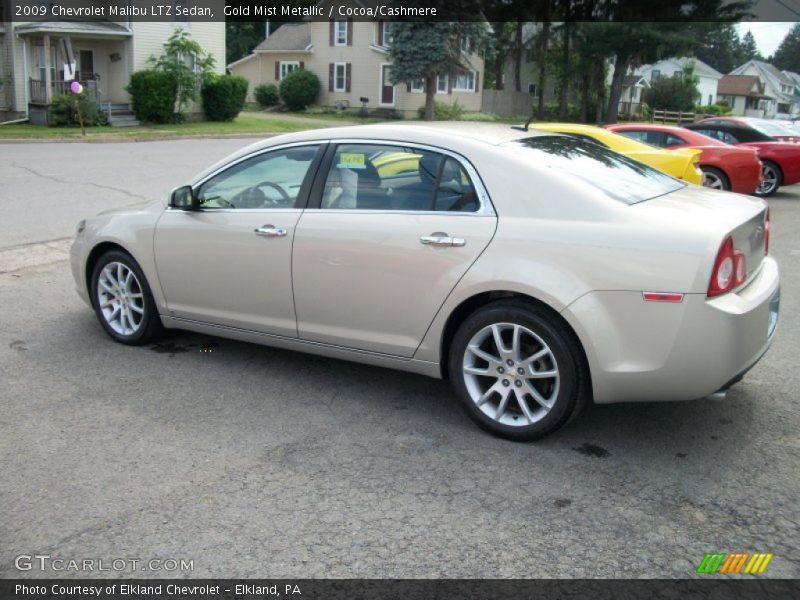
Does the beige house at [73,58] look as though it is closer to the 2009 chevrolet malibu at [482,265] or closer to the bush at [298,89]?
the bush at [298,89]

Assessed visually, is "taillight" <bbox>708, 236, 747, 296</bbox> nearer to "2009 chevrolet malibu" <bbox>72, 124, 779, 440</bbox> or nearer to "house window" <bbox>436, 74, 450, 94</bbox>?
"2009 chevrolet malibu" <bbox>72, 124, 779, 440</bbox>

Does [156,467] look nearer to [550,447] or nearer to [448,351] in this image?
[448,351]

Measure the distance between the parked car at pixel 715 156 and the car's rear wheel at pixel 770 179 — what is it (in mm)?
2342

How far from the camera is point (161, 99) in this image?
3159 cm

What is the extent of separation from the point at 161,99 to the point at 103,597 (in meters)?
31.2

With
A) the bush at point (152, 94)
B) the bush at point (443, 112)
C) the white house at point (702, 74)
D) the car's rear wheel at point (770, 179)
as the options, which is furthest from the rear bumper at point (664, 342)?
the white house at point (702, 74)

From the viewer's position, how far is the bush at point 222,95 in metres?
33.9

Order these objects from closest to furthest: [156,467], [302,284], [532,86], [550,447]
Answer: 1. [156,467]
2. [550,447]
3. [302,284]
4. [532,86]

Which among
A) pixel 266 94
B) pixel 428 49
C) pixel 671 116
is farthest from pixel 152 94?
pixel 671 116

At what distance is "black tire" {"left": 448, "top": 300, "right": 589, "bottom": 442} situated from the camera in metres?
4.03

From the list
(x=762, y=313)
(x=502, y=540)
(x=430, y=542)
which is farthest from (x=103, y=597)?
(x=762, y=313)

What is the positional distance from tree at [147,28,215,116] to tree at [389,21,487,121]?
1098 cm

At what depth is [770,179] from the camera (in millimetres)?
16094

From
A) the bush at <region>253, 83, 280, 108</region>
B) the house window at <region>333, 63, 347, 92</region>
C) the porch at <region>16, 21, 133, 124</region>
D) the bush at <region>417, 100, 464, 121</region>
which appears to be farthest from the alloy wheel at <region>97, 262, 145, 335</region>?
the bush at <region>253, 83, 280, 108</region>
